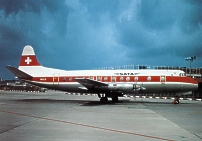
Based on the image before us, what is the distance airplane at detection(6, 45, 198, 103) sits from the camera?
2417cm

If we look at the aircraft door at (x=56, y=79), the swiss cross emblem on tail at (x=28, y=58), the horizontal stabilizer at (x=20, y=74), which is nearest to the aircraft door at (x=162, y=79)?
the aircraft door at (x=56, y=79)

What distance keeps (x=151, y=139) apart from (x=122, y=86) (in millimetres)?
16114

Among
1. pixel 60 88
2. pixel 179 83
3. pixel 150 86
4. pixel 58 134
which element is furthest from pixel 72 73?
pixel 58 134

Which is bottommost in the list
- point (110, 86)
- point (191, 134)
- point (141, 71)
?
point (191, 134)

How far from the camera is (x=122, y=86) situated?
78.2 ft

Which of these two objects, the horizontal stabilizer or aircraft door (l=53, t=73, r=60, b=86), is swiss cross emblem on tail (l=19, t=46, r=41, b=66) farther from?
aircraft door (l=53, t=73, r=60, b=86)

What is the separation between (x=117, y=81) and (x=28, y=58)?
12.6 metres

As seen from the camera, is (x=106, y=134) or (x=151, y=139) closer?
(x=151, y=139)

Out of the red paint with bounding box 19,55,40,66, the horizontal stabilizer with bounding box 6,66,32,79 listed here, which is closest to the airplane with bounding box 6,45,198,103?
the horizontal stabilizer with bounding box 6,66,32,79

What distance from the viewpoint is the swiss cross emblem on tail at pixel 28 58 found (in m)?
29.4

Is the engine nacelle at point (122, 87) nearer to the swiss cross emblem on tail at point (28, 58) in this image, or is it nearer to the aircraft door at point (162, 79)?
the aircraft door at point (162, 79)

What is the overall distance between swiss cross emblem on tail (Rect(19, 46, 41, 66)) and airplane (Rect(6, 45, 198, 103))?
183 centimetres

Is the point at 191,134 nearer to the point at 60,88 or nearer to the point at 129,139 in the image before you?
the point at 129,139

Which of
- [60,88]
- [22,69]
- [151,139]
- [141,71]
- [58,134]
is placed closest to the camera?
[151,139]
